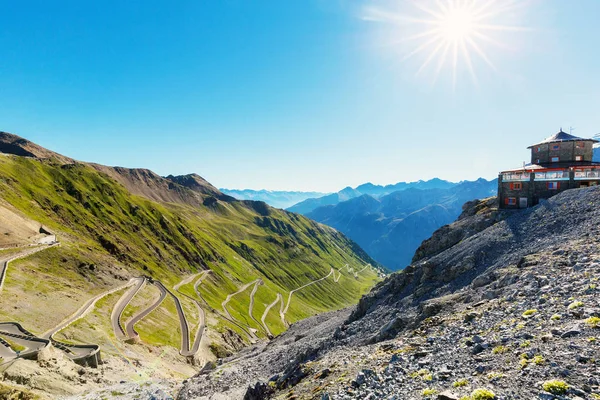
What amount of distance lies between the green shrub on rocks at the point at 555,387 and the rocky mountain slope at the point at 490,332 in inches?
1.7

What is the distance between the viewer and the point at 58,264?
332 feet

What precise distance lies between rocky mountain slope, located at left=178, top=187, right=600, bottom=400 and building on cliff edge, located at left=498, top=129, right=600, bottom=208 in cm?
627

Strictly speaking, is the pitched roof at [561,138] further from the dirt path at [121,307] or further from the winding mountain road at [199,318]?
the dirt path at [121,307]

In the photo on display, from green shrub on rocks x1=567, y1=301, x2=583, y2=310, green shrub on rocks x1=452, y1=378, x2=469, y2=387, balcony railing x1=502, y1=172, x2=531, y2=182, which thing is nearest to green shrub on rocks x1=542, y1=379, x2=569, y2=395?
green shrub on rocks x1=452, y1=378, x2=469, y2=387

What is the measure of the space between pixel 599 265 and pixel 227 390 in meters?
49.6

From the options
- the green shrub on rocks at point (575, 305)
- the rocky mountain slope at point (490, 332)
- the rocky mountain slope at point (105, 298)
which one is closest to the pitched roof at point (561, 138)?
the rocky mountain slope at point (490, 332)

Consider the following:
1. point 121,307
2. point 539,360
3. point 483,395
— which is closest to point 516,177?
point 539,360

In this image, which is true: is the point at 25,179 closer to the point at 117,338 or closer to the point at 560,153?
the point at 117,338

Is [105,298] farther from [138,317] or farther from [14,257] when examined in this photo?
[14,257]

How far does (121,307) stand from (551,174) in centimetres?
11754

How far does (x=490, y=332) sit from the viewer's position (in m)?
23.4

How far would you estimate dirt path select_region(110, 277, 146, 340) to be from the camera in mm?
80281

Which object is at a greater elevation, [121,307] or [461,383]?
[461,383]

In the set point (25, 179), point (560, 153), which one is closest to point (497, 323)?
point (560, 153)
